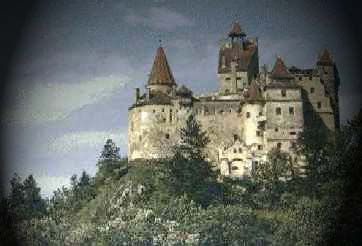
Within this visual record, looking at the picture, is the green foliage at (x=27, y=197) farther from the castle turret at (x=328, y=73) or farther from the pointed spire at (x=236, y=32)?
the castle turret at (x=328, y=73)

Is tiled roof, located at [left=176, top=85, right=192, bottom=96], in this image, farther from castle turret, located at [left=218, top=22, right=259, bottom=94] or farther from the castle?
castle turret, located at [left=218, top=22, right=259, bottom=94]

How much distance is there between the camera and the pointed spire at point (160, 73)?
76500 millimetres

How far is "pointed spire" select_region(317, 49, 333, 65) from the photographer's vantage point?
73.3m

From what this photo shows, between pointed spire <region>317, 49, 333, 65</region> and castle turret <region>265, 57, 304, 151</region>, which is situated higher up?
pointed spire <region>317, 49, 333, 65</region>

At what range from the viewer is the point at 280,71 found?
7169 centimetres

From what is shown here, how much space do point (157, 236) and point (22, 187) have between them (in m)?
22.0

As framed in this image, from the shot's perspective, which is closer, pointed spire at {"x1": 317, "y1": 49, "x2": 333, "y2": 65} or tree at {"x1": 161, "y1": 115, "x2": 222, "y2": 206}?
tree at {"x1": 161, "y1": 115, "x2": 222, "y2": 206}

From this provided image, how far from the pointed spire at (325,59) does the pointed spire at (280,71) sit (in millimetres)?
3634

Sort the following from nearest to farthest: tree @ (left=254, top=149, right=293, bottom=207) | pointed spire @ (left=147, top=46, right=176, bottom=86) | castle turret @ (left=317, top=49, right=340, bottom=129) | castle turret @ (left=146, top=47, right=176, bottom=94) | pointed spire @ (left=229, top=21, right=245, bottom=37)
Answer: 1. tree @ (left=254, top=149, right=293, bottom=207)
2. castle turret @ (left=317, top=49, right=340, bottom=129)
3. castle turret @ (left=146, top=47, right=176, bottom=94)
4. pointed spire @ (left=147, top=46, right=176, bottom=86)
5. pointed spire @ (left=229, top=21, right=245, bottom=37)

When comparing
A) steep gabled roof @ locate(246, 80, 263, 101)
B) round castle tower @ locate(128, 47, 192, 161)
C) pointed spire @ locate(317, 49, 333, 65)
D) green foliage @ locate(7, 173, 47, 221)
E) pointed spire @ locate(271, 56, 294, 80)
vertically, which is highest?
pointed spire @ locate(317, 49, 333, 65)

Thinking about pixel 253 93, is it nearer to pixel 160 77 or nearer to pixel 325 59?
pixel 325 59

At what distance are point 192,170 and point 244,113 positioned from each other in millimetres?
7453

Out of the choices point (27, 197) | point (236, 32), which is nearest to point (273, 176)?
point (236, 32)

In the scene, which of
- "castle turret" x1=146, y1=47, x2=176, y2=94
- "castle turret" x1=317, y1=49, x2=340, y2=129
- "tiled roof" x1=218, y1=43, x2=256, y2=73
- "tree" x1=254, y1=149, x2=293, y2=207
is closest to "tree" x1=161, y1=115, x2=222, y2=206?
"tree" x1=254, y1=149, x2=293, y2=207
